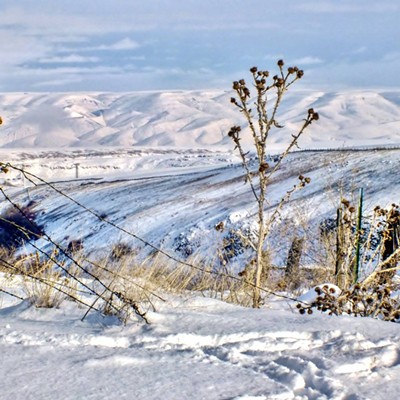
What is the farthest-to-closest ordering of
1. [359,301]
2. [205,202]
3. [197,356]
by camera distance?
[205,202], [359,301], [197,356]

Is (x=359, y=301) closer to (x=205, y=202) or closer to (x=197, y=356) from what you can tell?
(x=197, y=356)

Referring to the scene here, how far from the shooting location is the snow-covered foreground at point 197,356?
249cm

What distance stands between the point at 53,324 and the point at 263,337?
37.6 inches

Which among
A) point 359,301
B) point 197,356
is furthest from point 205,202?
point 197,356

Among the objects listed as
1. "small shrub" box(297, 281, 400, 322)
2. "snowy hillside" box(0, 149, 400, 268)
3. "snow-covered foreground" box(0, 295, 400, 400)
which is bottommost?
"snowy hillside" box(0, 149, 400, 268)

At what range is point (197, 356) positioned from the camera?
9.52ft

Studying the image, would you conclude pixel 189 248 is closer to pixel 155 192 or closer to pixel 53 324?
pixel 155 192

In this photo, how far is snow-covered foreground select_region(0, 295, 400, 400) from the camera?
2488mm

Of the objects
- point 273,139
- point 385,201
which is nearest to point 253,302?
point 385,201

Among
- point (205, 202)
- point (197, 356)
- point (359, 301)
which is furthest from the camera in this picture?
point (205, 202)

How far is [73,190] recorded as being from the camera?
3338 cm

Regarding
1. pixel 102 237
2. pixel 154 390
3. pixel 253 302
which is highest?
pixel 154 390

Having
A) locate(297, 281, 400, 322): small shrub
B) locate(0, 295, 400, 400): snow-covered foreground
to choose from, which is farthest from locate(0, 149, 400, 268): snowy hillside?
locate(0, 295, 400, 400): snow-covered foreground

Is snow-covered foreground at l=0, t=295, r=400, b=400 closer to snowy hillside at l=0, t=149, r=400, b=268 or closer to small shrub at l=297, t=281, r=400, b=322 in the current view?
small shrub at l=297, t=281, r=400, b=322
